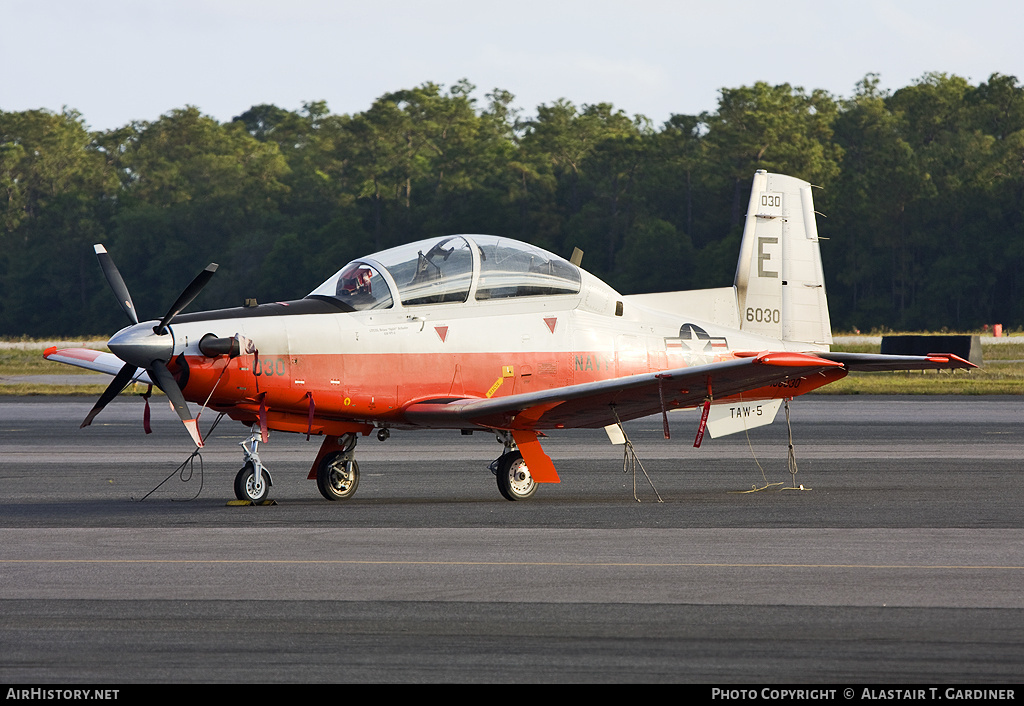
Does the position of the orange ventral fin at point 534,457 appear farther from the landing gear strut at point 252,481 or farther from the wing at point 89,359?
the wing at point 89,359

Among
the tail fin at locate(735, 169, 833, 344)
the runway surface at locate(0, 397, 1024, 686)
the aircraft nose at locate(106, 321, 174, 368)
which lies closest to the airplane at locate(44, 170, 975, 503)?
the aircraft nose at locate(106, 321, 174, 368)

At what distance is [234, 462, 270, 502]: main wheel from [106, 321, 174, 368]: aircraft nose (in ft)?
5.36

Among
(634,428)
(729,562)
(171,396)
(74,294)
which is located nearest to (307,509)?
(171,396)

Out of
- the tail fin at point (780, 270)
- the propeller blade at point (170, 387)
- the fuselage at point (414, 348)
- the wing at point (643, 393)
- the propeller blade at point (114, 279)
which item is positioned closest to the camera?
the propeller blade at point (170, 387)

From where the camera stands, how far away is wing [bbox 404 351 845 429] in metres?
11.5

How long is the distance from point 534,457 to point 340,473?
2177 millimetres

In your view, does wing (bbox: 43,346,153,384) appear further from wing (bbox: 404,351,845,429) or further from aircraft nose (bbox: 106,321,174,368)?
wing (bbox: 404,351,845,429)

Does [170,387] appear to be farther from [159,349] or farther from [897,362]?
[897,362]

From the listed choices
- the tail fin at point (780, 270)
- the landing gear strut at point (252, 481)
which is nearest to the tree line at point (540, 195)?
the tail fin at point (780, 270)

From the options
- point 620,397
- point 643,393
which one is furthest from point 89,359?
point 643,393

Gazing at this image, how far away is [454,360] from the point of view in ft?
42.1

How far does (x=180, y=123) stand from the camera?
116312 millimetres

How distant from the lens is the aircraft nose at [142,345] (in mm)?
11141

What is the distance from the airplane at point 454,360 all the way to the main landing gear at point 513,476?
0.02 meters
